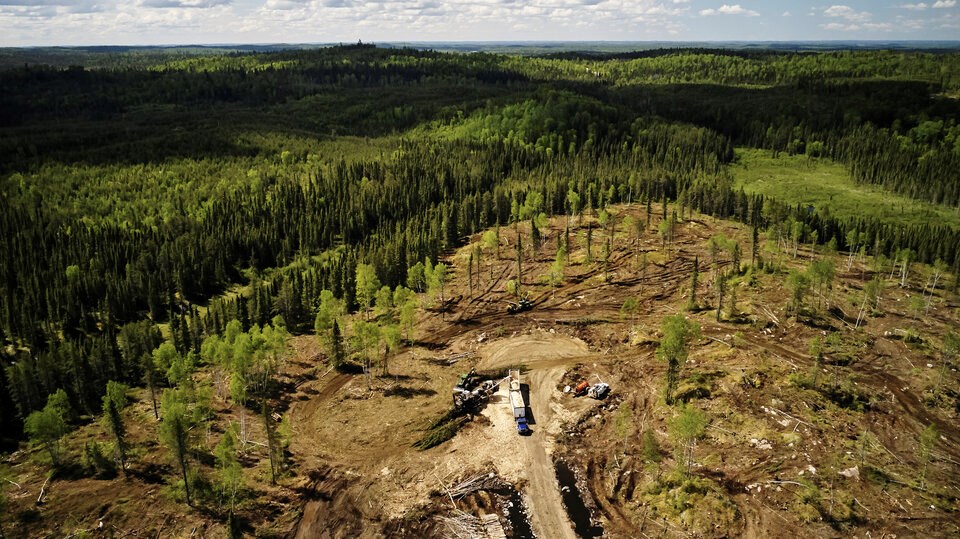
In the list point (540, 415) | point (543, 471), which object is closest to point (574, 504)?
point (543, 471)

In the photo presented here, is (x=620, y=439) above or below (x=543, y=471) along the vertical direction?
above

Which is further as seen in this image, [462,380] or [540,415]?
[462,380]

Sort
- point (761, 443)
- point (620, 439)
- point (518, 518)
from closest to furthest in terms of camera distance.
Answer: point (518, 518)
point (761, 443)
point (620, 439)

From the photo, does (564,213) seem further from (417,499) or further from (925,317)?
(417,499)

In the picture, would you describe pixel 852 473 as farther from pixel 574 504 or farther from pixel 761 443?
pixel 574 504

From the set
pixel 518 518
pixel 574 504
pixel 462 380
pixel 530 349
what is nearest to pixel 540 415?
pixel 462 380

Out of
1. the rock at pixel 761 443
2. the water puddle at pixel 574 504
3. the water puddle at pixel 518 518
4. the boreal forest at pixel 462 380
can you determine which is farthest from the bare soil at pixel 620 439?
the water puddle at pixel 518 518

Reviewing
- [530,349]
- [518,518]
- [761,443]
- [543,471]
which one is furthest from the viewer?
[530,349]

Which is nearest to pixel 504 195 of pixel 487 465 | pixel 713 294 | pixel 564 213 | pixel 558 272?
pixel 564 213

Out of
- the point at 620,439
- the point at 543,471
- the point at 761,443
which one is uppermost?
the point at 761,443
